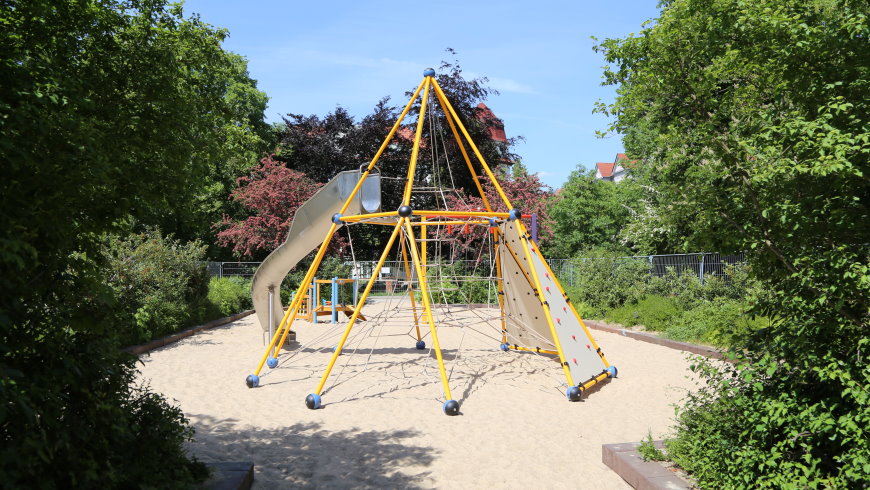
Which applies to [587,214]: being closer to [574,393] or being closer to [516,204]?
[516,204]

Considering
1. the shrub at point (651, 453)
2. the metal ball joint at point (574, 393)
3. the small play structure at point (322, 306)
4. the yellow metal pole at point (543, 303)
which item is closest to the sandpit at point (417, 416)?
the metal ball joint at point (574, 393)

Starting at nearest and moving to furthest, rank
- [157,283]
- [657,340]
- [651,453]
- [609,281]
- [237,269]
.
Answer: [651,453] → [657,340] → [157,283] → [609,281] → [237,269]

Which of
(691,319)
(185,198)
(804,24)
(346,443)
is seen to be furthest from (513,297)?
(804,24)

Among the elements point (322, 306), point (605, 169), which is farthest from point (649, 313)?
point (605, 169)

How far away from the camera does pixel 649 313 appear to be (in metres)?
15.5

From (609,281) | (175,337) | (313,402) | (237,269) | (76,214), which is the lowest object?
(175,337)

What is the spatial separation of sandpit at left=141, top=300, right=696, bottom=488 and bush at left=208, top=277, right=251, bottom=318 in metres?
7.18

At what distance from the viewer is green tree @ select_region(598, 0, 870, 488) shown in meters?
3.47

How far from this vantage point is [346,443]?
6.29m

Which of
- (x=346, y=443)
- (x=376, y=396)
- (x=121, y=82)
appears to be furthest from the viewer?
(x=376, y=396)

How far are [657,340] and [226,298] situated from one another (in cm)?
1381

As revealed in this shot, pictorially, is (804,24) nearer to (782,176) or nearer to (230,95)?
(782,176)

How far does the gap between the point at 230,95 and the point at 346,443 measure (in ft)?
111

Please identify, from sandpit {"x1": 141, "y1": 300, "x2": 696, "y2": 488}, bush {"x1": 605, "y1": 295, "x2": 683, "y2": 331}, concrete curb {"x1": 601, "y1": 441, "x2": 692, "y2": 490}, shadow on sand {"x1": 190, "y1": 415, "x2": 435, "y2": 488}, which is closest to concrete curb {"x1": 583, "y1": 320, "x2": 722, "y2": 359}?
bush {"x1": 605, "y1": 295, "x2": 683, "y2": 331}
